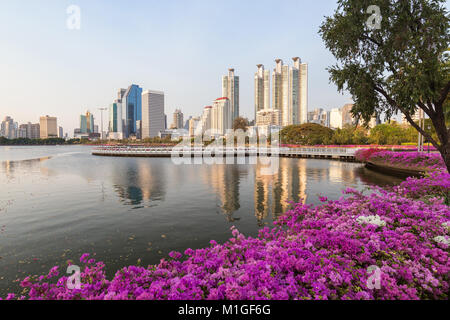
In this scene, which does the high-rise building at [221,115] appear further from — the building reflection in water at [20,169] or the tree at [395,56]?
the tree at [395,56]

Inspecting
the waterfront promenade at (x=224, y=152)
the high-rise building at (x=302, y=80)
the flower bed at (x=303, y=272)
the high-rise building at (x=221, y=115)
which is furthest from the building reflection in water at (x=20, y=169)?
the high-rise building at (x=302, y=80)

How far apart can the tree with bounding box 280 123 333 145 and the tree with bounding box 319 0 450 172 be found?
221 ft

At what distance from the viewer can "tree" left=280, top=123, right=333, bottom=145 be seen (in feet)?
252

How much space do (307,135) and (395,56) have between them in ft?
248

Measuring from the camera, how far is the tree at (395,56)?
25.0ft

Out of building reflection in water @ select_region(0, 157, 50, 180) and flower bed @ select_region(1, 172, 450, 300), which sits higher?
flower bed @ select_region(1, 172, 450, 300)

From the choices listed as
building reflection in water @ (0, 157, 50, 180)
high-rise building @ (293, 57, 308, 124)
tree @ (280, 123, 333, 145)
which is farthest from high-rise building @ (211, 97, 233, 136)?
building reflection in water @ (0, 157, 50, 180)

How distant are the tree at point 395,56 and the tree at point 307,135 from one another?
221 feet

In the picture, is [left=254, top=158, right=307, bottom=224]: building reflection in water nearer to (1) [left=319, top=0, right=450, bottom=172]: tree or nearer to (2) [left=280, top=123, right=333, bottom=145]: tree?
(1) [left=319, top=0, right=450, bottom=172]: tree

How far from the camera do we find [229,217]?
34.8 ft

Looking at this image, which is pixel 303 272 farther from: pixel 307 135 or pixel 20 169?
pixel 307 135

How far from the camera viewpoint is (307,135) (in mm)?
80438
